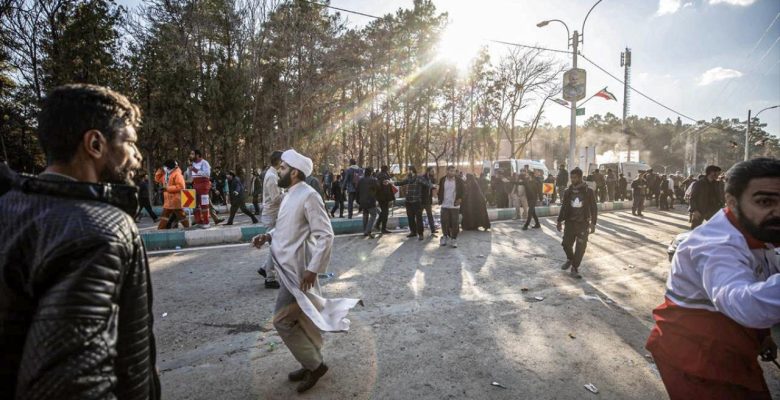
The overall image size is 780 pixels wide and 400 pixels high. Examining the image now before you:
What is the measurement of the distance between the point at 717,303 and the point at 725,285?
0.08 meters

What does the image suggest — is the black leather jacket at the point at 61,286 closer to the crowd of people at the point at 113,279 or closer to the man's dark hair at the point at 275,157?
the crowd of people at the point at 113,279

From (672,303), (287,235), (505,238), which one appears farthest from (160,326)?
(505,238)

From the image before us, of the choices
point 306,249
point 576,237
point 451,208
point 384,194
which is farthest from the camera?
point 384,194

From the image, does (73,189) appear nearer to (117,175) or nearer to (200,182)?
(117,175)

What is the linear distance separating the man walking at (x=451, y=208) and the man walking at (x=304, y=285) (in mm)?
5889

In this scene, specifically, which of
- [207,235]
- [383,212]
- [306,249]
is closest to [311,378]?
[306,249]

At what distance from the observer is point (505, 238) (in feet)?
32.4

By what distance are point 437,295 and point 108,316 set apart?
15.0 ft

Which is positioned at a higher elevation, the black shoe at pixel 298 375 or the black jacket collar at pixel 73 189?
the black jacket collar at pixel 73 189

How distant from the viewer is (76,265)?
98 cm

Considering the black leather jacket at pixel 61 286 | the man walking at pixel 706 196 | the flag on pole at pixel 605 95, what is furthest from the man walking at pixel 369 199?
the flag on pole at pixel 605 95

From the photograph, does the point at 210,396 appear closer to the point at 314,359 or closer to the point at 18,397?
the point at 314,359

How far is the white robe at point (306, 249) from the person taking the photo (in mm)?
3039

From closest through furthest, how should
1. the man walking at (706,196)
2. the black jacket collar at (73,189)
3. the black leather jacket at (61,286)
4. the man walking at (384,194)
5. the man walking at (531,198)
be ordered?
the black leather jacket at (61,286)
the black jacket collar at (73,189)
the man walking at (706,196)
the man walking at (384,194)
the man walking at (531,198)
